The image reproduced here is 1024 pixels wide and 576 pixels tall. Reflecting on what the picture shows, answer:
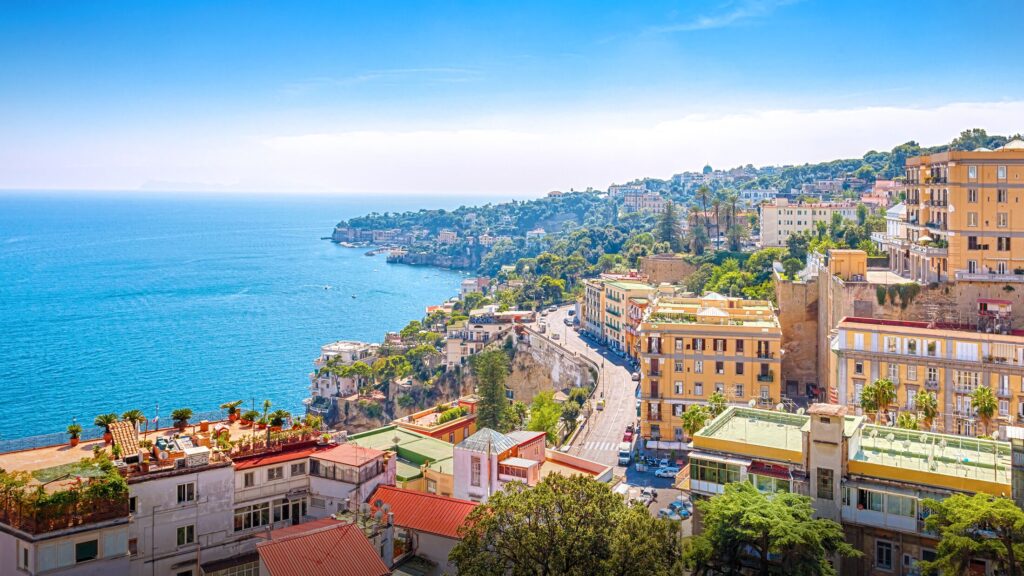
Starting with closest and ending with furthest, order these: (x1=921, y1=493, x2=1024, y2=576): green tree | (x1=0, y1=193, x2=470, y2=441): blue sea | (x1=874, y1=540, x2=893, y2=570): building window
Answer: (x1=921, y1=493, x2=1024, y2=576): green tree < (x1=874, y1=540, x2=893, y2=570): building window < (x1=0, y1=193, x2=470, y2=441): blue sea

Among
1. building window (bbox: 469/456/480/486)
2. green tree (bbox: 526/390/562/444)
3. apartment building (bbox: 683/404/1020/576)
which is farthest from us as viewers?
green tree (bbox: 526/390/562/444)

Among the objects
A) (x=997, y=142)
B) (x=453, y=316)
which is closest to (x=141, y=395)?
(x=453, y=316)

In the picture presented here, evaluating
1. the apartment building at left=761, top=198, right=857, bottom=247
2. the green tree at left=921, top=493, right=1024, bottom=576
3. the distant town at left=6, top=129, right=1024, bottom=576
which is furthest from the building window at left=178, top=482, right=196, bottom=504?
the apartment building at left=761, top=198, right=857, bottom=247

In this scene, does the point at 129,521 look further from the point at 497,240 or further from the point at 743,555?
the point at 497,240

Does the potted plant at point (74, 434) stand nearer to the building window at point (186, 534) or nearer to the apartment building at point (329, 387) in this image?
the building window at point (186, 534)

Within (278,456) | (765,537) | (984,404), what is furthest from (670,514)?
(278,456)

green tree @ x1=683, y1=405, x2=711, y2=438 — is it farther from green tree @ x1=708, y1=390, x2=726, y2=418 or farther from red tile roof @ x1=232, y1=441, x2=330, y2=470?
red tile roof @ x1=232, y1=441, x2=330, y2=470

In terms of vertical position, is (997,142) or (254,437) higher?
(997,142)
